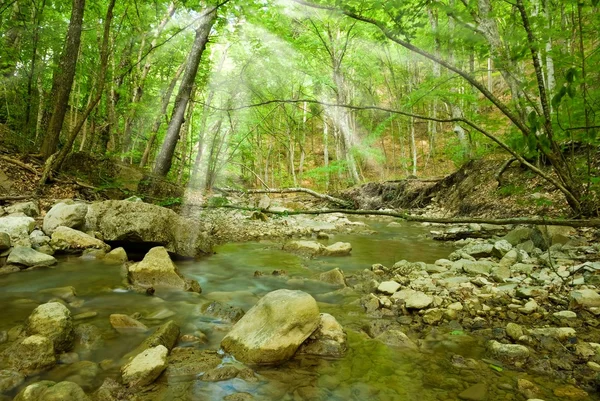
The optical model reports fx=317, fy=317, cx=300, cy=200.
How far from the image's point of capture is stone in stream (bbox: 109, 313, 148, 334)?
9.56 ft

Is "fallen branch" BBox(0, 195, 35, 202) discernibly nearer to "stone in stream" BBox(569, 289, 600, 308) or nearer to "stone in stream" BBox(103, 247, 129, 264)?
"stone in stream" BBox(103, 247, 129, 264)

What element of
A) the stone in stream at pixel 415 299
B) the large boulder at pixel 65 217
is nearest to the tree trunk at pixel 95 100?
the large boulder at pixel 65 217

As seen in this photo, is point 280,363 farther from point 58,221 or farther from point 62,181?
point 62,181

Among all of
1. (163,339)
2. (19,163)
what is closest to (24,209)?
(19,163)

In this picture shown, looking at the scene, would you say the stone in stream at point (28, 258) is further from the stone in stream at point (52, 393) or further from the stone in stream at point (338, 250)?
the stone in stream at point (338, 250)

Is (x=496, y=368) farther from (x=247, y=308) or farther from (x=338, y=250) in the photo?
(x=338, y=250)

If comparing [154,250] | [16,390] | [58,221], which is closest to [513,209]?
[154,250]

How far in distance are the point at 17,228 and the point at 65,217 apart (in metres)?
0.63

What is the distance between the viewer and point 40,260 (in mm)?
4391

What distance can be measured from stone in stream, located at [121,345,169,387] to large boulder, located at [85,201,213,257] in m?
3.28

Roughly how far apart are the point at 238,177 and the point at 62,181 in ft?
80.4

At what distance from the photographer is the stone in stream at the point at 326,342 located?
2615 mm

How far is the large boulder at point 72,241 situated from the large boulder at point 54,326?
286cm

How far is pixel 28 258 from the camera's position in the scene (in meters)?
4.32
